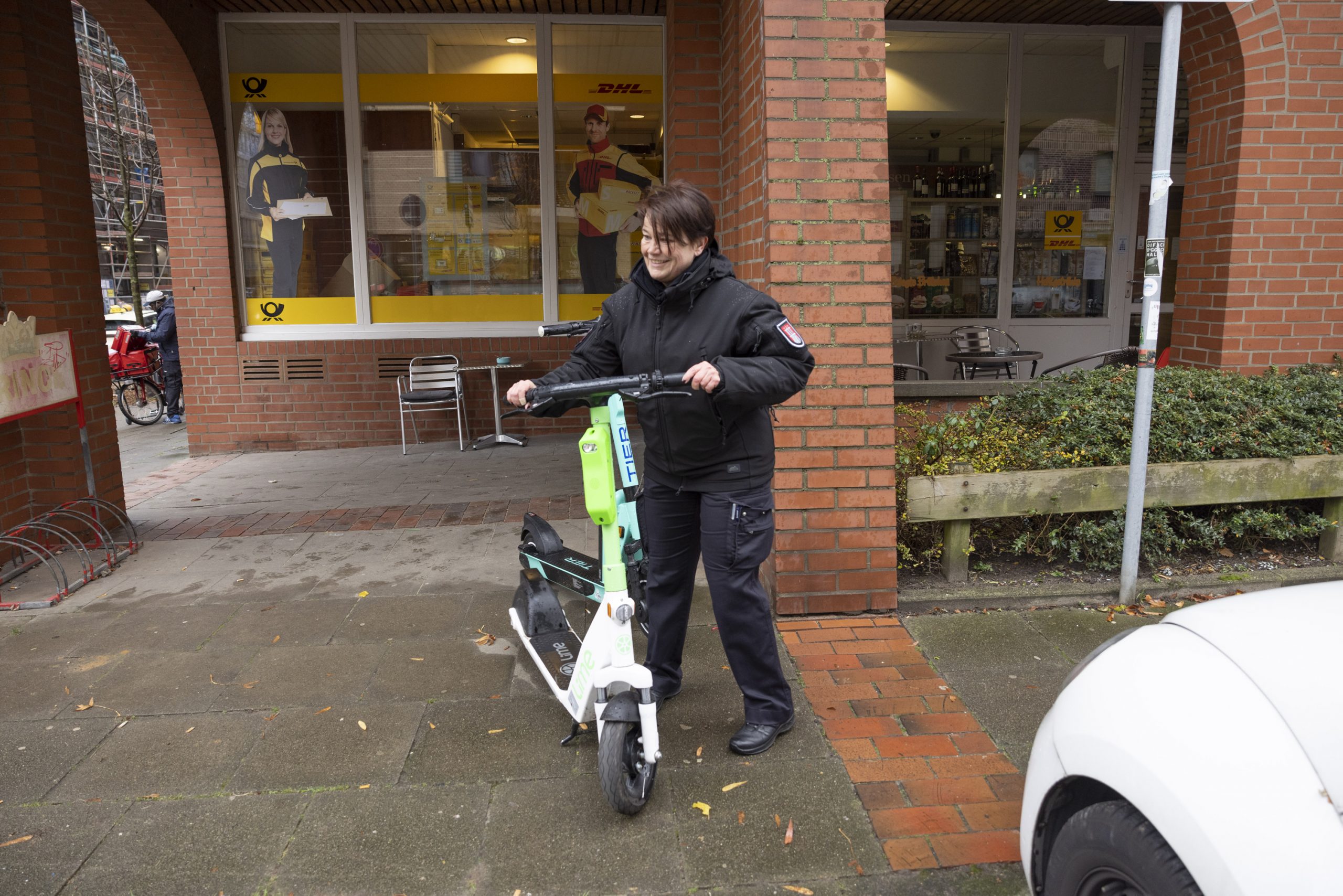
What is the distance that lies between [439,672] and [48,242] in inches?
140

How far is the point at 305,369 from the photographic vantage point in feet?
28.2

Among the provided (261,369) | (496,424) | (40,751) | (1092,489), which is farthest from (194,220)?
(1092,489)

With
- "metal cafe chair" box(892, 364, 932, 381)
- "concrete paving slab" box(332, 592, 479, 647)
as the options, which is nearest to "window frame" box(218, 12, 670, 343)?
"metal cafe chair" box(892, 364, 932, 381)

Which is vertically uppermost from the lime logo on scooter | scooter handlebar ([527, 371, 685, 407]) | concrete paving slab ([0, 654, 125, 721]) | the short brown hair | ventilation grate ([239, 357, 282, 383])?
the short brown hair

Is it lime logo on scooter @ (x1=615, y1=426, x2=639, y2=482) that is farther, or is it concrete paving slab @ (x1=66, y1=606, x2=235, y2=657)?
concrete paving slab @ (x1=66, y1=606, x2=235, y2=657)

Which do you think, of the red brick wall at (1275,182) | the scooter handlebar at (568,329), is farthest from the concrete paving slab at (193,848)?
the red brick wall at (1275,182)

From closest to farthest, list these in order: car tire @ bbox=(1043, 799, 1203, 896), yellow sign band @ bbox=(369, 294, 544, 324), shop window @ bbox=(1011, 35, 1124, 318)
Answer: car tire @ bbox=(1043, 799, 1203, 896) → yellow sign band @ bbox=(369, 294, 544, 324) → shop window @ bbox=(1011, 35, 1124, 318)

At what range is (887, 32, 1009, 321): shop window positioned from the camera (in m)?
9.02

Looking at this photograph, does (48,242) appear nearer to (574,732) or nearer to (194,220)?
(194,220)

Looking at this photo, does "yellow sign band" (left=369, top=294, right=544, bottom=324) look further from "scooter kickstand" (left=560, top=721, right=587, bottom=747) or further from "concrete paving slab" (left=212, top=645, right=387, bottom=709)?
"scooter kickstand" (left=560, top=721, right=587, bottom=747)

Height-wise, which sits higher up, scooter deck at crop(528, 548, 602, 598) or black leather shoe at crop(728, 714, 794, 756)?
scooter deck at crop(528, 548, 602, 598)

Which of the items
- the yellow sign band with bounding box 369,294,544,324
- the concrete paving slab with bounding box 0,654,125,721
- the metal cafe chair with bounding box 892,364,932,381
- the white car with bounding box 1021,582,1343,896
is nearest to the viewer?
the white car with bounding box 1021,582,1343,896

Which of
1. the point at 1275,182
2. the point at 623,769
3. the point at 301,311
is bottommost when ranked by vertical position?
the point at 623,769

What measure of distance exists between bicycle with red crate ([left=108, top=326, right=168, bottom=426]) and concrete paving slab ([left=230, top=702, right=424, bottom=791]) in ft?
33.4
